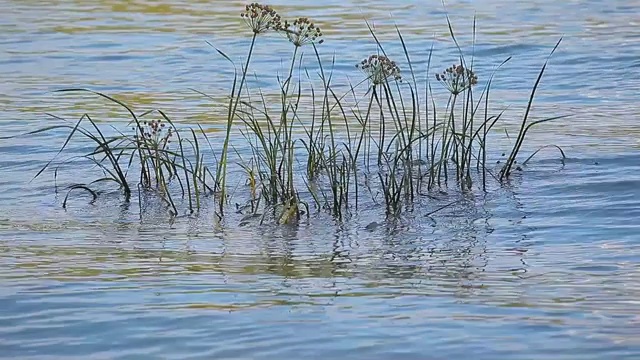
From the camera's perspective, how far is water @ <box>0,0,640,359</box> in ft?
14.2

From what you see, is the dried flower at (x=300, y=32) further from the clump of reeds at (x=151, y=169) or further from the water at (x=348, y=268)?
the water at (x=348, y=268)

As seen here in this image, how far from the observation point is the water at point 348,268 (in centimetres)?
432

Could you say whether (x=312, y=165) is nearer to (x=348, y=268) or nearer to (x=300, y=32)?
(x=300, y=32)

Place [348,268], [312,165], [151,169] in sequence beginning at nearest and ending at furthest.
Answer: [348,268]
[312,165]
[151,169]

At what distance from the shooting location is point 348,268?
532cm

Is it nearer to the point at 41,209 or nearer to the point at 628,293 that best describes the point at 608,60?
the point at 41,209

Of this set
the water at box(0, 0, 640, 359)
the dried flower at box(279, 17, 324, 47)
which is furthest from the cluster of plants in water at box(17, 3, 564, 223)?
the water at box(0, 0, 640, 359)

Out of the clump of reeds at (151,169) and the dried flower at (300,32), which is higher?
the dried flower at (300,32)

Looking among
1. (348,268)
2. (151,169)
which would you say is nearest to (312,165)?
(151,169)

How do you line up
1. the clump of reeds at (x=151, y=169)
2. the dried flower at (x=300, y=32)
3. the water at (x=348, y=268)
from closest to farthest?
1. the water at (x=348, y=268)
2. the dried flower at (x=300, y=32)
3. the clump of reeds at (x=151, y=169)

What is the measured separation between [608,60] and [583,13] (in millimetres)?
3602

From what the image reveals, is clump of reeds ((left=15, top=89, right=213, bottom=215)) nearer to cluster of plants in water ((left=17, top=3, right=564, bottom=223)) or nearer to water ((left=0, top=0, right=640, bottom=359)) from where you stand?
cluster of plants in water ((left=17, top=3, right=564, bottom=223))

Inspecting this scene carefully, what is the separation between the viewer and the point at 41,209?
6.74 meters

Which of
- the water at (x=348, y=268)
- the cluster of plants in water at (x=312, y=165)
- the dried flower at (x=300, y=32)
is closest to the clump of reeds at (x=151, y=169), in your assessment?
the cluster of plants in water at (x=312, y=165)
